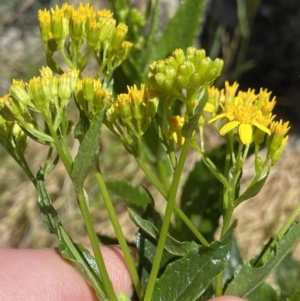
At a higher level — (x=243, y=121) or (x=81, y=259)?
(x=243, y=121)

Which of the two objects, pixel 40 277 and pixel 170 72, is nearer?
pixel 170 72

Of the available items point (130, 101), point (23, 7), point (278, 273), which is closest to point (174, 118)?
point (130, 101)

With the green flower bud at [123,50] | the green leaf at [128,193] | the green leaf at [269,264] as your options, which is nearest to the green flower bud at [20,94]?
the green flower bud at [123,50]

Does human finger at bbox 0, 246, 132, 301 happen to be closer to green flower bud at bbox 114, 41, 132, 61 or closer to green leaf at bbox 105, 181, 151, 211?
green leaf at bbox 105, 181, 151, 211

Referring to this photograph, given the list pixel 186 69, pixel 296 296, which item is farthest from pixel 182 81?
pixel 296 296

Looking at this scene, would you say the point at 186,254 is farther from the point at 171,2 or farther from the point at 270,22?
the point at 171,2

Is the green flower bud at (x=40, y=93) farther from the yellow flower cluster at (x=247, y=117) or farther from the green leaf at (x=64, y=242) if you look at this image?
the yellow flower cluster at (x=247, y=117)

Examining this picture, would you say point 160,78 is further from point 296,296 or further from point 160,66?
point 296,296
